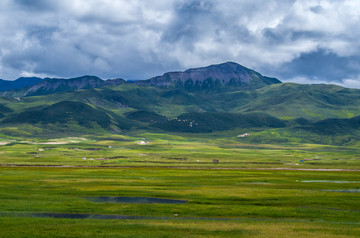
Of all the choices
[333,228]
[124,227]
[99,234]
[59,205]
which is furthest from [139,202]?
[333,228]

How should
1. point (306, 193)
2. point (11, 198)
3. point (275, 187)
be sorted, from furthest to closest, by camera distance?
point (275, 187)
point (306, 193)
point (11, 198)

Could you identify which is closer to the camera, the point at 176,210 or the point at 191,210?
the point at 176,210

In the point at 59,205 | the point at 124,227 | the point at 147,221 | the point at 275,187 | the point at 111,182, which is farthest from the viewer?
the point at 111,182

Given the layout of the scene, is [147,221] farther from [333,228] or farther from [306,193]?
[306,193]

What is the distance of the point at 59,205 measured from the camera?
6353 cm

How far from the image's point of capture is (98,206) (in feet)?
211

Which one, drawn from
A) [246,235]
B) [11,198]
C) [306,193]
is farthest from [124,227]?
[306,193]

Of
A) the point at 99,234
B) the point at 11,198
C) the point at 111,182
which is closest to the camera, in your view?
the point at 99,234

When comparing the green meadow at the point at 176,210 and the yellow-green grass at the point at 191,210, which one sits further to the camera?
the green meadow at the point at 176,210

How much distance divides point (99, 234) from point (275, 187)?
52.5 m

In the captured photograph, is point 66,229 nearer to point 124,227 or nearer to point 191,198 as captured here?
point 124,227

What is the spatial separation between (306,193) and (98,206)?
3892 cm

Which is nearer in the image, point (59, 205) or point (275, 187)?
point (59, 205)

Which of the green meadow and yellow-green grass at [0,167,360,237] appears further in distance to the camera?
the green meadow
